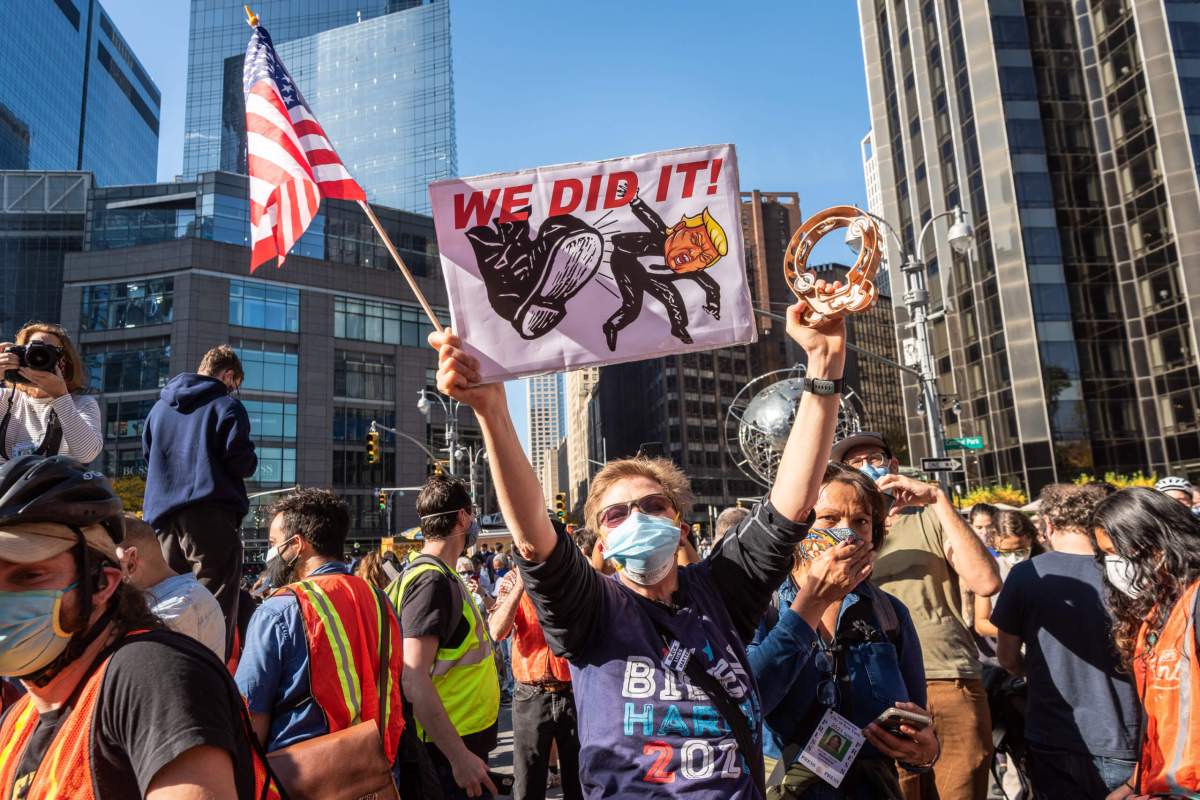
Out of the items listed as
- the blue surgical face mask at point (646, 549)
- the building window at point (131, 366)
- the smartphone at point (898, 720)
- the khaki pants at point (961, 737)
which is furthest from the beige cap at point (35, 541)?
the building window at point (131, 366)

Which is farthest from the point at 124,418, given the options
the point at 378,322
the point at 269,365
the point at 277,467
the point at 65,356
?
the point at 65,356

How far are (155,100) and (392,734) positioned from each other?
15787 cm

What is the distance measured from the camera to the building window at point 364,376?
62406mm

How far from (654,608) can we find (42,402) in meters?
3.62

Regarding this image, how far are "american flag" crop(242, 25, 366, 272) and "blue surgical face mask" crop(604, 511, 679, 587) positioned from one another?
2205 mm

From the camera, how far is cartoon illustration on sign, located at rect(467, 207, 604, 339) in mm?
2703

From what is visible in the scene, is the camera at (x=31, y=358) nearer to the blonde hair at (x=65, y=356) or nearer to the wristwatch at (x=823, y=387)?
the blonde hair at (x=65, y=356)

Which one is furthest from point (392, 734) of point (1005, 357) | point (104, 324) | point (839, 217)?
point (104, 324)

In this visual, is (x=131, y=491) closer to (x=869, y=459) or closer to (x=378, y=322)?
(x=378, y=322)

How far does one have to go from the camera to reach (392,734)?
3.37 m

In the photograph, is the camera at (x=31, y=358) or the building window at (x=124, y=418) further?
the building window at (x=124, y=418)

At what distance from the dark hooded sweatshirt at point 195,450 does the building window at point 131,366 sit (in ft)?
195

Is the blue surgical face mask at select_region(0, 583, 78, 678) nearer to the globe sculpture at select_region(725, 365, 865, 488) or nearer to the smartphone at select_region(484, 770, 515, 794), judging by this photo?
the smartphone at select_region(484, 770, 515, 794)

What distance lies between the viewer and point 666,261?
2895 mm
